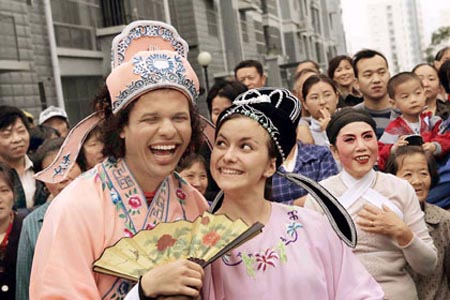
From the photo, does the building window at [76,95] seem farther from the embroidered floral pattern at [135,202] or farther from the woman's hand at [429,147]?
the embroidered floral pattern at [135,202]

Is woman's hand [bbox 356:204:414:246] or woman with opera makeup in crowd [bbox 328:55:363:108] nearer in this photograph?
woman's hand [bbox 356:204:414:246]

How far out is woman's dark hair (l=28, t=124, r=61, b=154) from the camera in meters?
5.73

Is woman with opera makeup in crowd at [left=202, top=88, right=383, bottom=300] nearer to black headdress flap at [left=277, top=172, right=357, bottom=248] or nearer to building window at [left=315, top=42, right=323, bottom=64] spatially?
black headdress flap at [left=277, top=172, right=357, bottom=248]

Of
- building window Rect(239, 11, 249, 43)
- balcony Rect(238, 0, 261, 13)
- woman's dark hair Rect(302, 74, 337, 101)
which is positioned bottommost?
woman's dark hair Rect(302, 74, 337, 101)

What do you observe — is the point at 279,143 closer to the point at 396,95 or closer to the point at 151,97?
the point at 151,97

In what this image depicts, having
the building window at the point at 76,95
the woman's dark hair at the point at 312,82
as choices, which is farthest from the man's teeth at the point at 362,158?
the building window at the point at 76,95

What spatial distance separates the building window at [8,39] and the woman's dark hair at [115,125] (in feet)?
26.0

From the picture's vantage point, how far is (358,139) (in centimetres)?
318

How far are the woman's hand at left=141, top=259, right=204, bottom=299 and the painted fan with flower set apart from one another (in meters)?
0.05

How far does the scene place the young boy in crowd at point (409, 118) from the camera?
4414 millimetres

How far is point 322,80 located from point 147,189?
281 cm

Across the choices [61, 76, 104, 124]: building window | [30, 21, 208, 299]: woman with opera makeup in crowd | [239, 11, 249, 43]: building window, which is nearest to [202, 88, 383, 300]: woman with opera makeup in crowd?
[30, 21, 208, 299]: woman with opera makeup in crowd

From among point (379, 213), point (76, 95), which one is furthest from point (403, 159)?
point (76, 95)

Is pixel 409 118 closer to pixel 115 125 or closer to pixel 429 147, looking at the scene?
pixel 429 147
